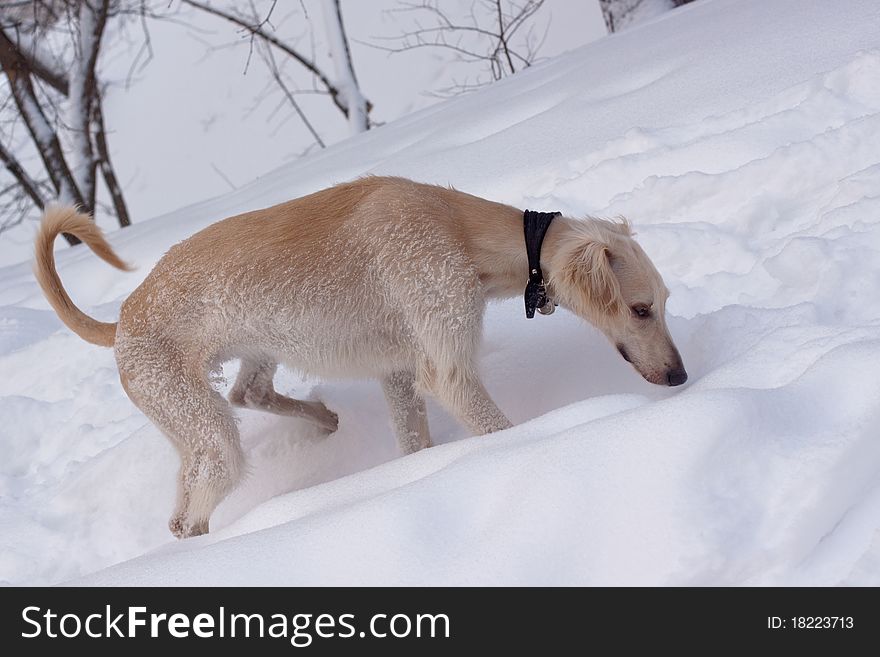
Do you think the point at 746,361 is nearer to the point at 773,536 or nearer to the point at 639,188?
the point at 773,536

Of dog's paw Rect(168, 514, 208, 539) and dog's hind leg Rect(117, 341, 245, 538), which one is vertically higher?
dog's hind leg Rect(117, 341, 245, 538)

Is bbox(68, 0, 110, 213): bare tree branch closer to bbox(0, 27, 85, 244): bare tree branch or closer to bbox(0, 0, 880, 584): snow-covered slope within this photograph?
bbox(0, 27, 85, 244): bare tree branch

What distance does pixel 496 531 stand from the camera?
1978 mm

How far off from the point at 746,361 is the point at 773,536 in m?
0.84

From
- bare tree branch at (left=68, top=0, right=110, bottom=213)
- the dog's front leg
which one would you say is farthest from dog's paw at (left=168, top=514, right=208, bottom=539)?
bare tree branch at (left=68, top=0, right=110, bottom=213)

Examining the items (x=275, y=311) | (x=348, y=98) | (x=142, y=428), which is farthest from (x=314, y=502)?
(x=348, y=98)

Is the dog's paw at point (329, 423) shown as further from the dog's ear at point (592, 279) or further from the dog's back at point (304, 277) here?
the dog's ear at point (592, 279)

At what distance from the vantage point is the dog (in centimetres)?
291

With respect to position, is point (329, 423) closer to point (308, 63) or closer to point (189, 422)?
point (189, 422)

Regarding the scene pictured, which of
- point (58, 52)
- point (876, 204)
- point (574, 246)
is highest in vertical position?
point (58, 52)

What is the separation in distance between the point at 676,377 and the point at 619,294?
0.30 meters

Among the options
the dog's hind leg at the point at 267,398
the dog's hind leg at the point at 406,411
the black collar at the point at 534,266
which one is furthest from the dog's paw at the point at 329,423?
the black collar at the point at 534,266

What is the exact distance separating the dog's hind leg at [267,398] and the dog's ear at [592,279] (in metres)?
1.12

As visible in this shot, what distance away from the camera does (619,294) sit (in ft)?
9.37
